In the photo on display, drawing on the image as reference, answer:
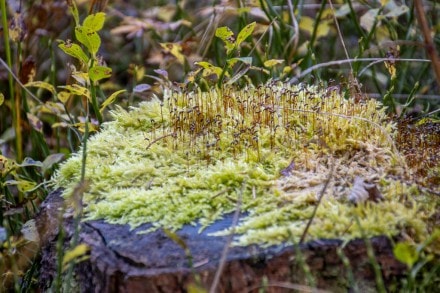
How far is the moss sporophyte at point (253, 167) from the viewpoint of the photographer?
45.7 inches

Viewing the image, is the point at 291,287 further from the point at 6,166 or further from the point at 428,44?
the point at 6,166

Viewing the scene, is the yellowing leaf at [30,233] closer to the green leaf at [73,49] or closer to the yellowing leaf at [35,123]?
the green leaf at [73,49]

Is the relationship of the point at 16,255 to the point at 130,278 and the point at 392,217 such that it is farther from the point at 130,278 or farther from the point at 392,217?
the point at 392,217

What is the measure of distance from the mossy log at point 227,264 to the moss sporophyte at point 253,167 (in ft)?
0.11

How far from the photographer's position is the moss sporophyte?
1.16 metres

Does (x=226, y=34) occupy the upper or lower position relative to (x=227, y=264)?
upper

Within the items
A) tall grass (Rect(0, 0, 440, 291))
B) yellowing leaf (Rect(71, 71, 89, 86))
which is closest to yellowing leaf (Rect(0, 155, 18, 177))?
tall grass (Rect(0, 0, 440, 291))

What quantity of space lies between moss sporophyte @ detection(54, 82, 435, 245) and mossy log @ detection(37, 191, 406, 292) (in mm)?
35

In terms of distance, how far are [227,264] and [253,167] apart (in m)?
0.38

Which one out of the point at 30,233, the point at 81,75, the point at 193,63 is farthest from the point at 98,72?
the point at 193,63

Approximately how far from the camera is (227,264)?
3.51ft

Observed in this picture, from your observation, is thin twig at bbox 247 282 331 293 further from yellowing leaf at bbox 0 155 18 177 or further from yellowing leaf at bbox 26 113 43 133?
yellowing leaf at bbox 26 113 43 133

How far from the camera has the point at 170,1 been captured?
14.2 ft

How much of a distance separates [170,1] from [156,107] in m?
2.79
